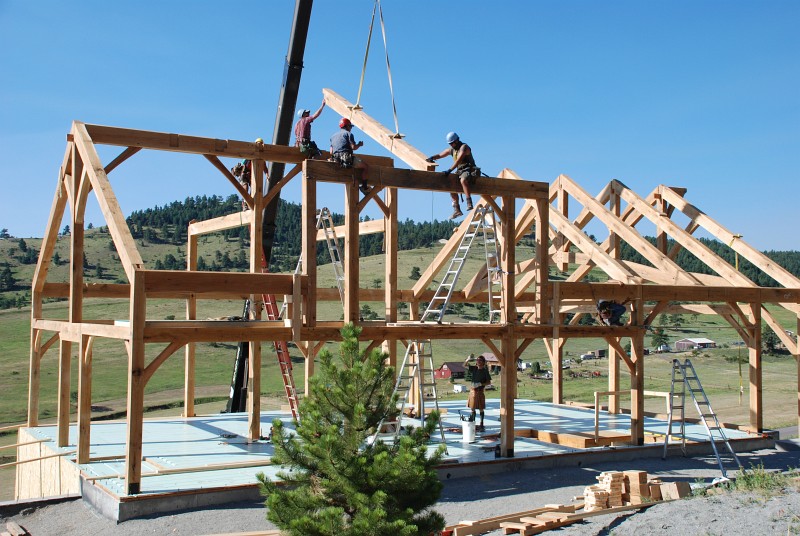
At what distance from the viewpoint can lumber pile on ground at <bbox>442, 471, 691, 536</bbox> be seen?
33.2ft

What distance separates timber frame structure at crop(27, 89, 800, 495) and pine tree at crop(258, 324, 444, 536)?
10.6 ft

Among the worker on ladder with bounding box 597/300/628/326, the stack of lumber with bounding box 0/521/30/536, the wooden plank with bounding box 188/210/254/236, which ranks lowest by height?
the stack of lumber with bounding box 0/521/30/536

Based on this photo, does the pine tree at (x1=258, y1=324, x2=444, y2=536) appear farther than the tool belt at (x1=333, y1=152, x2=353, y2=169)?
No

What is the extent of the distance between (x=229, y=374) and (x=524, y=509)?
31.4m

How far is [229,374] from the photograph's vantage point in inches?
1618

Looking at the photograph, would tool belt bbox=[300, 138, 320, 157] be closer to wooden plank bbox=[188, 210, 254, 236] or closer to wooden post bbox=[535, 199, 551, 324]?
wooden plank bbox=[188, 210, 254, 236]

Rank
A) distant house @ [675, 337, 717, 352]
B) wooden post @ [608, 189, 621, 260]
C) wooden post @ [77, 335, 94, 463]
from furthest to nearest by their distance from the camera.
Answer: distant house @ [675, 337, 717, 352] → wooden post @ [608, 189, 621, 260] → wooden post @ [77, 335, 94, 463]

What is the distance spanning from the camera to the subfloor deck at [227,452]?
1112 cm

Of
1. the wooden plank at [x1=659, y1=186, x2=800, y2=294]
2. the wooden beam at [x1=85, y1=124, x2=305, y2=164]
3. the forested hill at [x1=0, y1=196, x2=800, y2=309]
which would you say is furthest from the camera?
the forested hill at [x1=0, y1=196, x2=800, y2=309]

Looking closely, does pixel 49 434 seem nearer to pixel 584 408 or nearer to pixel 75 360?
pixel 584 408

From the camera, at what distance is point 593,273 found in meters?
88.6

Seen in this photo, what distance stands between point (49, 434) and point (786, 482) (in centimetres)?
1300

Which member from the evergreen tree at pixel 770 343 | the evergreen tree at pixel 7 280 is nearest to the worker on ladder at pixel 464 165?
the evergreen tree at pixel 770 343

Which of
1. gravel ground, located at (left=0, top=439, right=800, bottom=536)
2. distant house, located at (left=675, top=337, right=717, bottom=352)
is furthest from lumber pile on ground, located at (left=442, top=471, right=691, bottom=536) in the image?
distant house, located at (left=675, top=337, right=717, bottom=352)
